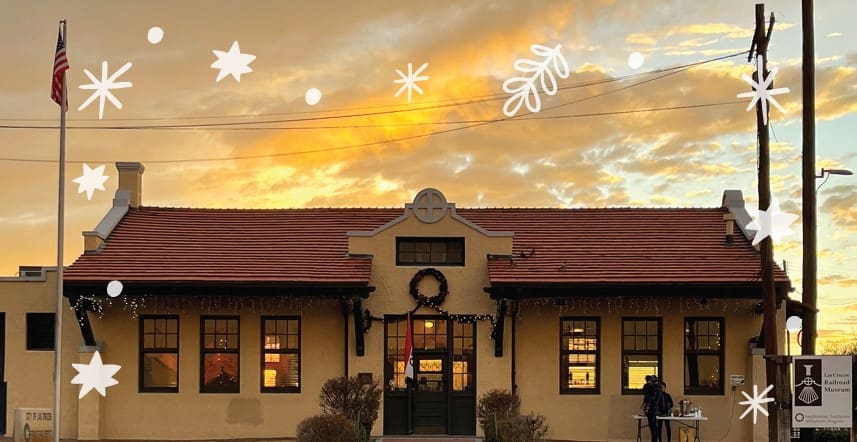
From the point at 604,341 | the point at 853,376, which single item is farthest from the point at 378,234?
the point at 853,376

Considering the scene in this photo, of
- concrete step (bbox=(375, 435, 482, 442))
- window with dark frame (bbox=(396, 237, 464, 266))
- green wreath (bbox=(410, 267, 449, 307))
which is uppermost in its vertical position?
window with dark frame (bbox=(396, 237, 464, 266))

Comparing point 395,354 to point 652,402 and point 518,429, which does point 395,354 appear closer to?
point 518,429

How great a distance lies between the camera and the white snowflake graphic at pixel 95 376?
2320cm

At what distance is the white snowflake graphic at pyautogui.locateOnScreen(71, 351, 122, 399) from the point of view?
23203mm

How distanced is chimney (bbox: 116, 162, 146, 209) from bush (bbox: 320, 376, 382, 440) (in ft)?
28.0

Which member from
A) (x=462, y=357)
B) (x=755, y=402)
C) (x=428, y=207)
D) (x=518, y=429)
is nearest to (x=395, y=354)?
(x=462, y=357)

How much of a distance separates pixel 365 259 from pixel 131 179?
7383mm

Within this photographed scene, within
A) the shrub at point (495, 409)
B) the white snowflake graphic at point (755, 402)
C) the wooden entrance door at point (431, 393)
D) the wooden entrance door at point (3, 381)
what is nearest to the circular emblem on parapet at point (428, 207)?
the wooden entrance door at point (431, 393)

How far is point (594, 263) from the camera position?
2355cm

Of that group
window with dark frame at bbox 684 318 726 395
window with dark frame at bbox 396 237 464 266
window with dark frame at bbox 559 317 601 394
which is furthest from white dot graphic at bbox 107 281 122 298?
window with dark frame at bbox 684 318 726 395

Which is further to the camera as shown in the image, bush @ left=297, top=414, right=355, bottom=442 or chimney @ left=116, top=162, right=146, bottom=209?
chimney @ left=116, top=162, right=146, bottom=209

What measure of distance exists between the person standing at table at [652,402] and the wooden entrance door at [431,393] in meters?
4.33

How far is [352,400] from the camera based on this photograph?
21172 mm

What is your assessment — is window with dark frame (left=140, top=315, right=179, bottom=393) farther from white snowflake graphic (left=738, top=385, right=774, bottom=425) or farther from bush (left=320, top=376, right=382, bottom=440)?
white snowflake graphic (left=738, top=385, right=774, bottom=425)
